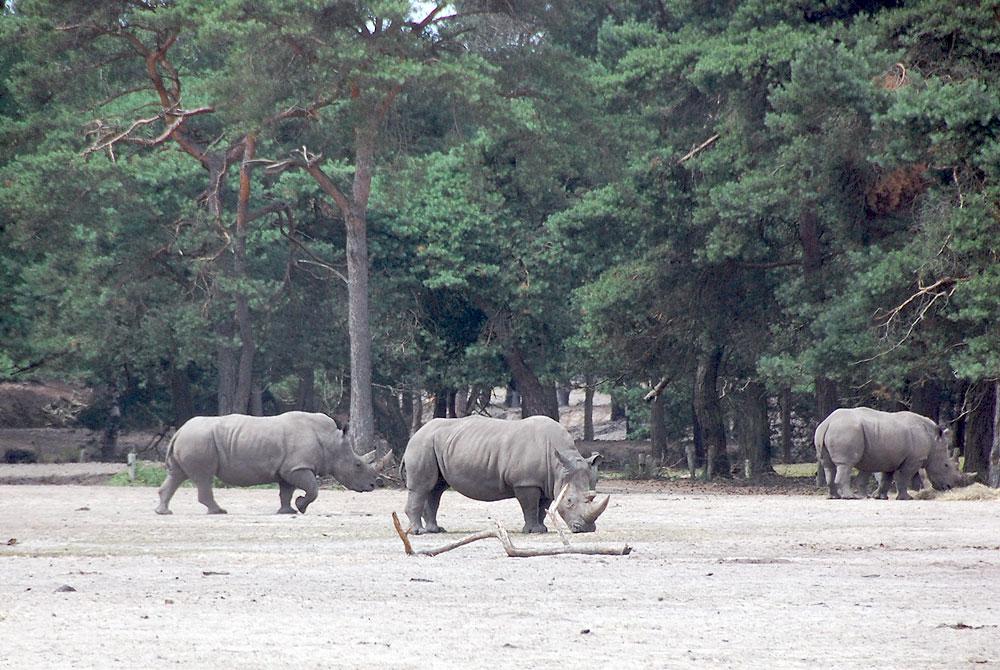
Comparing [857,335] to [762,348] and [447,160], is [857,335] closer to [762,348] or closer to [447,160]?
[762,348]

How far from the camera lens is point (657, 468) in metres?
37.5

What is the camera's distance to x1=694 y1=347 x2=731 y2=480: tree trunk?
3503 centimetres

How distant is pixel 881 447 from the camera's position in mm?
25266

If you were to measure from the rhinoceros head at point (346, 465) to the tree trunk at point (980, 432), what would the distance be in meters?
12.7

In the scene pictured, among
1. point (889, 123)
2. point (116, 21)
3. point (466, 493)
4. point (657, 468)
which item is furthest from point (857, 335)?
point (116, 21)

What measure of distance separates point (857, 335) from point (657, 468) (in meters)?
10.4

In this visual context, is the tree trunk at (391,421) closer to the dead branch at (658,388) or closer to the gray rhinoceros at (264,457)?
the dead branch at (658,388)

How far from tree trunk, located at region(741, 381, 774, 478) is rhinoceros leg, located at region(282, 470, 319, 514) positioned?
49.8 feet

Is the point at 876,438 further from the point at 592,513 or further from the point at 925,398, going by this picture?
the point at 592,513

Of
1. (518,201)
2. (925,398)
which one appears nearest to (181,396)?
(518,201)

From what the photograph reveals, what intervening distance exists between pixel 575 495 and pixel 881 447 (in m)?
10.5

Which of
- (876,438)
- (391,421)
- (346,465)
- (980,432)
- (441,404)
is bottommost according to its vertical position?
(346,465)

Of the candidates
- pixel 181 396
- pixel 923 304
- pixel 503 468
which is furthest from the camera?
pixel 181 396

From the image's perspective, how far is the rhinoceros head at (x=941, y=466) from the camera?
26109mm
